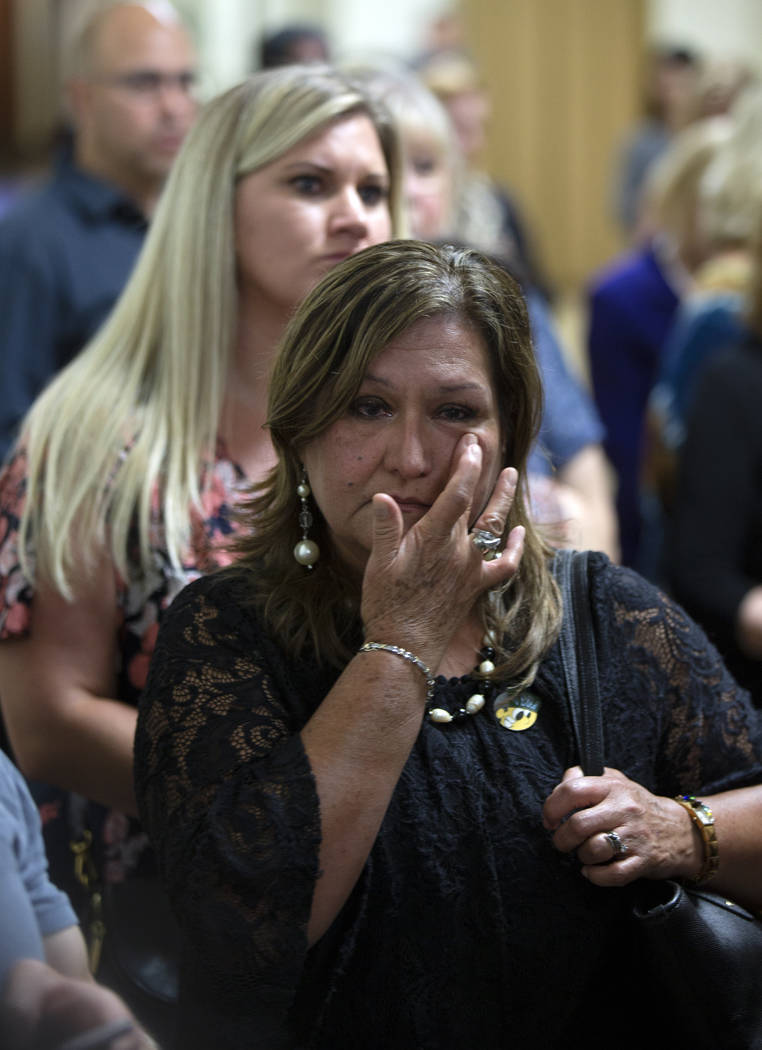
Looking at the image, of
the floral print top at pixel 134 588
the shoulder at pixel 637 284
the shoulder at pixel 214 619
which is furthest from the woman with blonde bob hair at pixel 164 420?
the shoulder at pixel 637 284

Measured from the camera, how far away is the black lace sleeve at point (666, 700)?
175cm

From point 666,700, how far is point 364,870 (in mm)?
463

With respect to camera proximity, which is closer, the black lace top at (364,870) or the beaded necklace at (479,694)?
the black lace top at (364,870)

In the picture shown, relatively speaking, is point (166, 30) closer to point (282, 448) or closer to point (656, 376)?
point (656, 376)

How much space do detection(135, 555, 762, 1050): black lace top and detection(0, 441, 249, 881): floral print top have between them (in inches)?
15.1

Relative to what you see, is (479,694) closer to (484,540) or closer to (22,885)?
(484,540)

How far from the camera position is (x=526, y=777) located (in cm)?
167

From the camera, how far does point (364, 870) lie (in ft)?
5.25

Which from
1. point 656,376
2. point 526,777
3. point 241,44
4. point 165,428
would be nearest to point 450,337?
point 526,777

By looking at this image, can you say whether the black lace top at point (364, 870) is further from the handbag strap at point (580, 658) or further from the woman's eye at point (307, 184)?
the woman's eye at point (307, 184)

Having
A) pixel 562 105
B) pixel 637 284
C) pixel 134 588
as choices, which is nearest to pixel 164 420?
pixel 134 588

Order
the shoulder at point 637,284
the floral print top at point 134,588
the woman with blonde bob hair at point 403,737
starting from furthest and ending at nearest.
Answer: the shoulder at point 637,284 → the floral print top at point 134,588 → the woman with blonde bob hair at point 403,737

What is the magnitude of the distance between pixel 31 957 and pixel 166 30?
315cm

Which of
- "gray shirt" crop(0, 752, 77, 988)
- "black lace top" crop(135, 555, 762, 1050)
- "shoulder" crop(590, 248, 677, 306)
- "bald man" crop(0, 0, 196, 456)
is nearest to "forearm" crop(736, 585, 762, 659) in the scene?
"black lace top" crop(135, 555, 762, 1050)
